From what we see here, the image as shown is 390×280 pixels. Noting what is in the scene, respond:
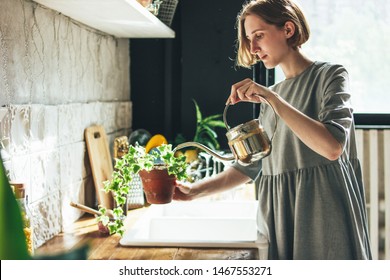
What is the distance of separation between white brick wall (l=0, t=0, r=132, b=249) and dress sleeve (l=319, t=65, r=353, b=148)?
605mm

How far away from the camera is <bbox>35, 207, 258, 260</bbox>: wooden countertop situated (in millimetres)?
1075

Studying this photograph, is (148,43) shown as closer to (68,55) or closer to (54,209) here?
(68,55)

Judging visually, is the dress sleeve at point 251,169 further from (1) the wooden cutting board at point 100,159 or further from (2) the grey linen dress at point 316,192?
(1) the wooden cutting board at point 100,159

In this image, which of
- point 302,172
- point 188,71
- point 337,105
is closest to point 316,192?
point 302,172

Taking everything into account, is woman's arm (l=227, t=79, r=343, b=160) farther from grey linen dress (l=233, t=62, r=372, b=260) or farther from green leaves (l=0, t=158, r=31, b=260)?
green leaves (l=0, t=158, r=31, b=260)

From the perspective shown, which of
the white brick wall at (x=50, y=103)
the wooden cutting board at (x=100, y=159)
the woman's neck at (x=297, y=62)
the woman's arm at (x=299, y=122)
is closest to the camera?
the woman's arm at (x=299, y=122)

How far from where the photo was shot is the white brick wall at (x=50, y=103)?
1.00 m

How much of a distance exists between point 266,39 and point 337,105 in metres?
0.23

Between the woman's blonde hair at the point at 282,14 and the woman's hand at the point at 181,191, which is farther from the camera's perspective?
the woman's hand at the point at 181,191

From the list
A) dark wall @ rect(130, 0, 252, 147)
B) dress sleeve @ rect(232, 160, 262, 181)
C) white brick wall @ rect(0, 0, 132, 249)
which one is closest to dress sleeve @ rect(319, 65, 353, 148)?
dress sleeve @ rect(232, 160, 262, 181)

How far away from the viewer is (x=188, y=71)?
6.36ft

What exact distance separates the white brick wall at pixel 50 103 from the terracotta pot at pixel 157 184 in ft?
0.83

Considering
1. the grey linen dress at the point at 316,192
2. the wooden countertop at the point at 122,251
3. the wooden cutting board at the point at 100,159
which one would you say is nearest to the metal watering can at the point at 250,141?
the grey linen dress at the point at 316,192

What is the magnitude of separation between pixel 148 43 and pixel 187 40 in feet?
0.53
